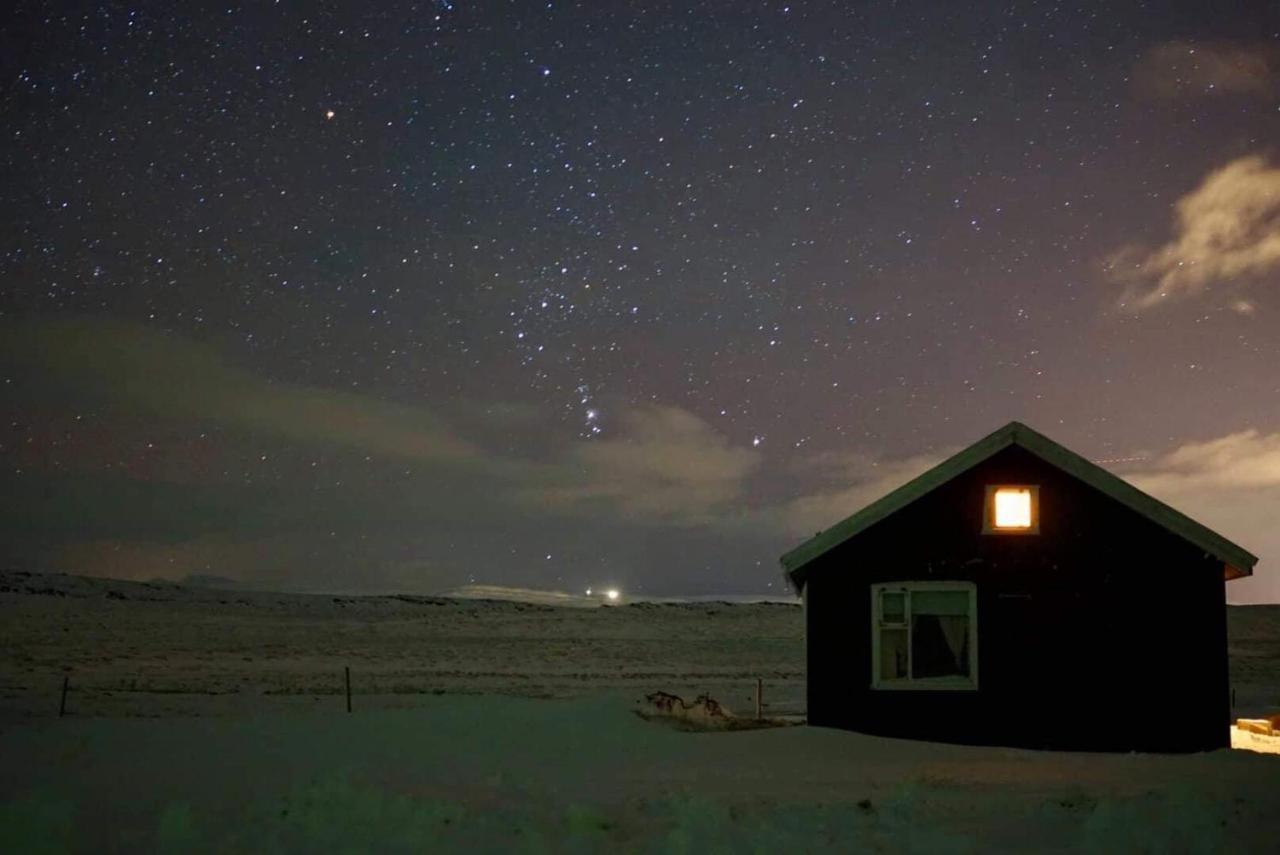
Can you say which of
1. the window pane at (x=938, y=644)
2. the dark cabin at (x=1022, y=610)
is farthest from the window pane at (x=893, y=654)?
the window pane at (x=938, y=644)

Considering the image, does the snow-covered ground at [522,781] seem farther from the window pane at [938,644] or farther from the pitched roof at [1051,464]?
the pitched roof at [1051,464]

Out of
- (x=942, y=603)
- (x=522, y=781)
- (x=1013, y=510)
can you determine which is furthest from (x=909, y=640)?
(x=522, y=781)

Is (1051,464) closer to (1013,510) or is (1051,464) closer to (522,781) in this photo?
(1013,510)

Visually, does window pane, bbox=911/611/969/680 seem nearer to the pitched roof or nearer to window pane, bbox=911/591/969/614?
window pane, bbox=911/591/969/614

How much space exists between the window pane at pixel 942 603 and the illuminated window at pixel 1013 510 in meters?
1.14

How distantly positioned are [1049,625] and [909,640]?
7.20ft

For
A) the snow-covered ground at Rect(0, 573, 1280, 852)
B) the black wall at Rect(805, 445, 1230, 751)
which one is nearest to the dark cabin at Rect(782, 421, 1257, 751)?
the black wall at Rect(805, 445, 1230, 751)

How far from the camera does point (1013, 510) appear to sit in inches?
693

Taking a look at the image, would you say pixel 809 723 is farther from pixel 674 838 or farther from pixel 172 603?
pixel 172 603

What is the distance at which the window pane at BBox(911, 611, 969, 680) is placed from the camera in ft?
58.3

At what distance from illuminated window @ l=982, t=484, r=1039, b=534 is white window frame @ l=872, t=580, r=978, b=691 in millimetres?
1039

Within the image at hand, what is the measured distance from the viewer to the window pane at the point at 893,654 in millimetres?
17797

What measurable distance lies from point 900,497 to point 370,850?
10838 mm

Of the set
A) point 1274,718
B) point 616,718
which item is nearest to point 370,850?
point 616,718
